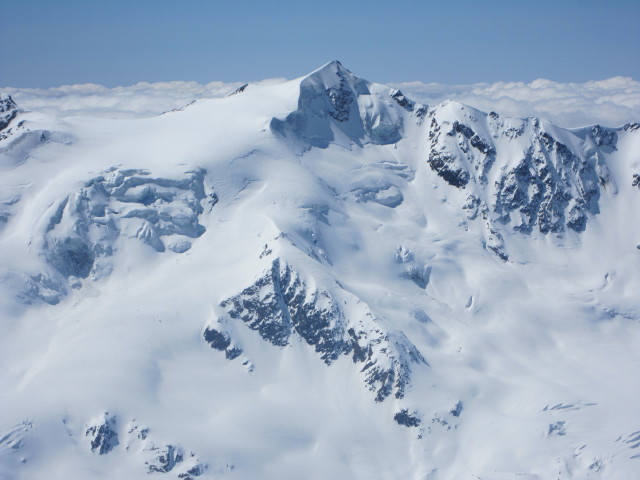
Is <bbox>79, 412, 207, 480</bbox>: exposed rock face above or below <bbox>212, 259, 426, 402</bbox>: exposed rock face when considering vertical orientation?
below

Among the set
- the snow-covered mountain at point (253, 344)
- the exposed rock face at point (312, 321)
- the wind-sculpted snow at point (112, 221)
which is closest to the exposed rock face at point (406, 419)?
the snow-covered mountain at point (253, 344)

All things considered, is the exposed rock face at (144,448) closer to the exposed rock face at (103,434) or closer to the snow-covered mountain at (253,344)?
the exposed rock face at (103,434)

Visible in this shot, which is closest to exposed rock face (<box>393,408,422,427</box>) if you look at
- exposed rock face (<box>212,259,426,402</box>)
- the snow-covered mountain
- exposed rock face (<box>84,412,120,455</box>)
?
the snow-covered mountain

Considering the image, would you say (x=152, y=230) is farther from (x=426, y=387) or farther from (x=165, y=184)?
(x=426, y=387)

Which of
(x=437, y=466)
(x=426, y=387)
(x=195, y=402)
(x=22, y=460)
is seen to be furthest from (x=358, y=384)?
(x=22, y=460)

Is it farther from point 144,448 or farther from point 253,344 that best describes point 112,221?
point 144,448

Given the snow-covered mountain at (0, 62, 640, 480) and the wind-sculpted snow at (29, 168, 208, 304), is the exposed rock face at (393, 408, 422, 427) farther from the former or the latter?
the wind-sculpted snow at (29, 168, 208, 304)
